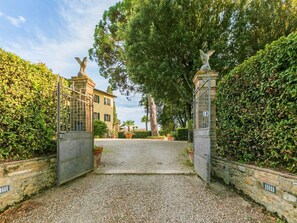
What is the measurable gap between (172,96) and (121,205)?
27.2 ft

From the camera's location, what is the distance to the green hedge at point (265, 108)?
2541 mm

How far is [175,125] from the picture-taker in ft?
79.2

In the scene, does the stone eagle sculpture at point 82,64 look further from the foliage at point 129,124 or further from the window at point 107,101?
the window at point 107,101

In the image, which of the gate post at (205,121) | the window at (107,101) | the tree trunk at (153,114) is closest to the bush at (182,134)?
the tree trunk at (153,114)

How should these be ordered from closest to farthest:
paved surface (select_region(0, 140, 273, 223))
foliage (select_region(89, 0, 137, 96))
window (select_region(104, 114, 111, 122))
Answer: paved surface (select_region(0, 140, 273, 223)) → foliage (select_region(89, 0, 137, 96)) → window (select_region(104, 114, 111, 122))

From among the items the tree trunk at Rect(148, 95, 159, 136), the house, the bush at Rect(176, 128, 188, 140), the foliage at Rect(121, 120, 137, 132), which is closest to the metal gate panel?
the bush at Rect(176, 128, 188, 140)

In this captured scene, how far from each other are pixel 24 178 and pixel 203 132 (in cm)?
384

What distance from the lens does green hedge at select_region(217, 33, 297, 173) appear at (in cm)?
254

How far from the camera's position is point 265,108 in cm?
299

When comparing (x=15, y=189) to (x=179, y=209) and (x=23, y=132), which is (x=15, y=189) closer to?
(x=23, y=132)

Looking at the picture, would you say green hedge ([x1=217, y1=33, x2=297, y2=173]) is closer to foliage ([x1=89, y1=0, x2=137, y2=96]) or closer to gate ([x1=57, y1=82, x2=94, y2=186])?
gate ([x1=57, y1=82, x2=94, y2=186])

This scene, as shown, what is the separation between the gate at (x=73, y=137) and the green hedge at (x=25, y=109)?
0.34 metres

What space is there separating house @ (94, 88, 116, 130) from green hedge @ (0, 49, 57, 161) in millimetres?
18239

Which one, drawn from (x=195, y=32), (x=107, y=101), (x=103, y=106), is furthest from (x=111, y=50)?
(x=107, y=101)
